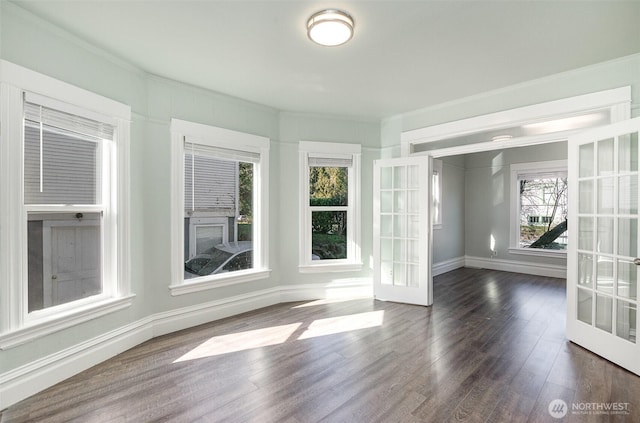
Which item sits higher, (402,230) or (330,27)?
(330,27)

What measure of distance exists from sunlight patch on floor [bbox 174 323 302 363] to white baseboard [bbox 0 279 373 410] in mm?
552

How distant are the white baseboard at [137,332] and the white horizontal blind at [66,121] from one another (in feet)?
5.89

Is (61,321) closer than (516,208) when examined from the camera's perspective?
Yes

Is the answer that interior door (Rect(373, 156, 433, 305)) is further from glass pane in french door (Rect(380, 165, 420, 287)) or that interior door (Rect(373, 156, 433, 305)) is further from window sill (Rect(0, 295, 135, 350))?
window sill (Rect(0, 295, 135, 350))

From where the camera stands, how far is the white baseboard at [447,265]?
20.8 ft

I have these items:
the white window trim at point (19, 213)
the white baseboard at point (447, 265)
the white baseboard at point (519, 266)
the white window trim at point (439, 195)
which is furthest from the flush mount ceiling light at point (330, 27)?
the white baseboard at point (519, 266)

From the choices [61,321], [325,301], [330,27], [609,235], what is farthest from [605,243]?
[61,321]

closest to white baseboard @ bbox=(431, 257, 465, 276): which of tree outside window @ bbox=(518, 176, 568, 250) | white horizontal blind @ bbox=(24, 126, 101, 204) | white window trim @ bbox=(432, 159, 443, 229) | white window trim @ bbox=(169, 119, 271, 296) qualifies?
white window trim @ bbox=(432, 159, 443, 229)

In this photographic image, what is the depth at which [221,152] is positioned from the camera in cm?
379

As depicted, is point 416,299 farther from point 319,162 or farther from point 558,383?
point 319,162
